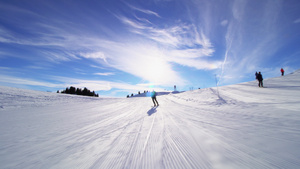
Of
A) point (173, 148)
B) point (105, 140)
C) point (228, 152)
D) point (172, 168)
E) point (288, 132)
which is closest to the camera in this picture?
point (172, 168)

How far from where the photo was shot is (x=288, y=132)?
7.70 feet

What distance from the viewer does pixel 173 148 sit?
219 cm

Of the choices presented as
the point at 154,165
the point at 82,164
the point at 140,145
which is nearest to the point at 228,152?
the point at 154,165

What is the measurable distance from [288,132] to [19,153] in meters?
6.04

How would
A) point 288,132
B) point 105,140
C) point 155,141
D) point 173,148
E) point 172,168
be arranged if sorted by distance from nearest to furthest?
1. point 172,168
2. point 173,148
3. point 288,132
4. point 155,141
5. point 105,140

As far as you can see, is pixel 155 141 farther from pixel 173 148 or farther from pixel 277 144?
pixel 277 144

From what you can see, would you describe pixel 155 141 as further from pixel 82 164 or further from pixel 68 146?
pixel 68 146

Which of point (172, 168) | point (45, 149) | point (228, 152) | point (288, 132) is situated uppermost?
point (288, 132)

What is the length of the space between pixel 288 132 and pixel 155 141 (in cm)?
302

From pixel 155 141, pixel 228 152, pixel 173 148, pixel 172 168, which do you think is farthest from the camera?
pixel 155 141

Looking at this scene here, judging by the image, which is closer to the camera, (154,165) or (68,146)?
(154,165)

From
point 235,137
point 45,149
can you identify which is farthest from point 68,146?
point 235,137

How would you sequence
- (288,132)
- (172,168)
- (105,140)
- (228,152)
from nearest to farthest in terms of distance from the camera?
(172,168) < (228,152) < (288,132) < (105,140)

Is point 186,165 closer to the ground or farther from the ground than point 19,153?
farther from the ground
